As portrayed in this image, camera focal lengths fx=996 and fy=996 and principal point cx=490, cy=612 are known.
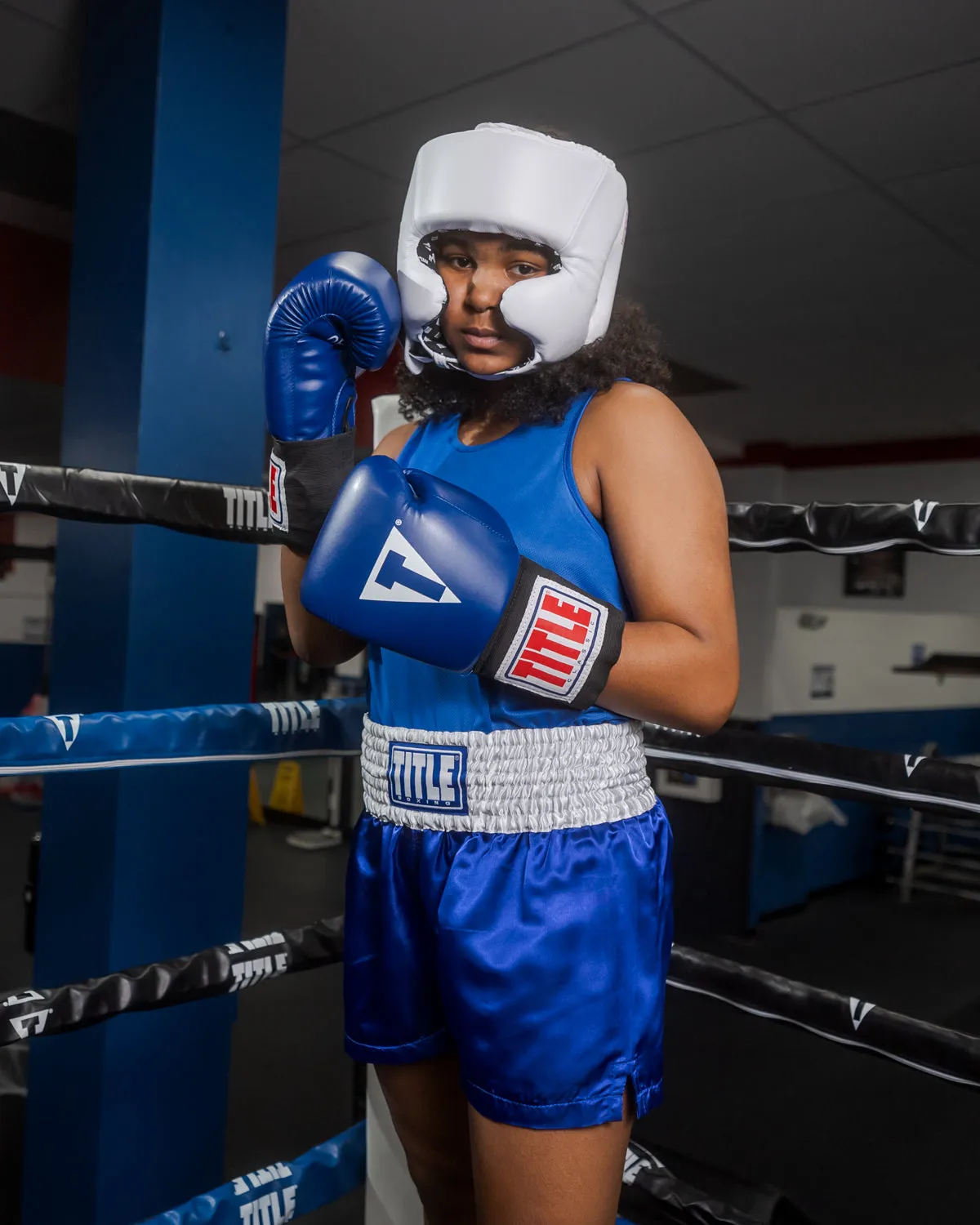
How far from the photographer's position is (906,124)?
2.51m

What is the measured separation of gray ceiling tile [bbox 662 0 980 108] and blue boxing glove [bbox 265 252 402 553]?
157 cm

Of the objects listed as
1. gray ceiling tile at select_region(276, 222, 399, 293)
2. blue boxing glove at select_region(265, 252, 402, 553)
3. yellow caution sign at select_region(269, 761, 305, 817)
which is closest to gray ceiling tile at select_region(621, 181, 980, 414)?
gray ceiling tile at select_region(276, 222, 399, 293)

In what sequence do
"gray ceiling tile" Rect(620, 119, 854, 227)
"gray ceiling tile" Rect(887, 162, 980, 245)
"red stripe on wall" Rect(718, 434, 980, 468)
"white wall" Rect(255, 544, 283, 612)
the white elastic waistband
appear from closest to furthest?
the white elastic waistband
"gray ceiling tile" Rect(620, 119, 854, 227)
"gray ceiling tile" Rect(887, 162, 980, 245)
"red stripe on wall" Rect(718, 434, 980, 468)
"white wall" Rect(255, 544, 283, 612)

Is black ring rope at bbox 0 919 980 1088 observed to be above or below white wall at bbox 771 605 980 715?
below

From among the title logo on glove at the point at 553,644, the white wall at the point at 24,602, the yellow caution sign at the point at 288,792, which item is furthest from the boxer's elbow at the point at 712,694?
the white wall at the point at 24,602

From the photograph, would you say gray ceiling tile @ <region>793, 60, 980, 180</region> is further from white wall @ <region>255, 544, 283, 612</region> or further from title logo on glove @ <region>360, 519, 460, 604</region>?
white wall @ <region>255, 544, 283, 612</region>

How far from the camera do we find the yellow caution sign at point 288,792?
18.6ft

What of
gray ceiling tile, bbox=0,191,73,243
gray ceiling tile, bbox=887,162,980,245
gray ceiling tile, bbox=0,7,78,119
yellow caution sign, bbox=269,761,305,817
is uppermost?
gray ceiling tile, bbox=887,162,980,245

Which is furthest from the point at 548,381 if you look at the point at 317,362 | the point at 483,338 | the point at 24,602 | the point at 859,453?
the point at 24,602

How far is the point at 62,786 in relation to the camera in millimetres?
1849

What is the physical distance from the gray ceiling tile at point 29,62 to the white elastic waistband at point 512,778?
208 centimetres

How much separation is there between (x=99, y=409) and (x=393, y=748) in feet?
3.99

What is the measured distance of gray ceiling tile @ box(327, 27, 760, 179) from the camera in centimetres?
223

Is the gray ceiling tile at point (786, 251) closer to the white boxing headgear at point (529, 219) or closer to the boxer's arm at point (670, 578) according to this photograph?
the white boxing headgear at point (529, 219)
